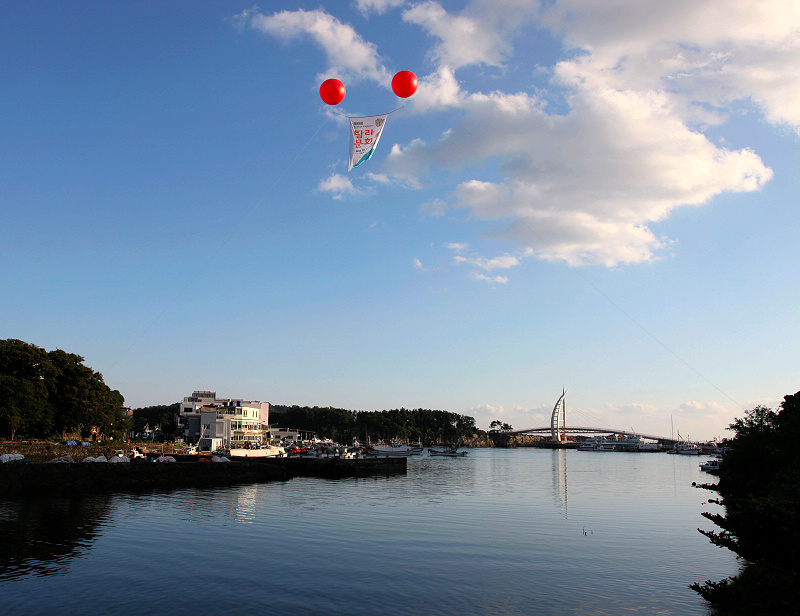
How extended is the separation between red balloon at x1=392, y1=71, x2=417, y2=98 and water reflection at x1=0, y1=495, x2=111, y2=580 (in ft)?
62.6

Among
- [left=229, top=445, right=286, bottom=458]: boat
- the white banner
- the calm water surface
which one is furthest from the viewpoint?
[left=229, top=445, right=286, bottom=458]: boat

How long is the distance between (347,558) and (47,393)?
2043 inches

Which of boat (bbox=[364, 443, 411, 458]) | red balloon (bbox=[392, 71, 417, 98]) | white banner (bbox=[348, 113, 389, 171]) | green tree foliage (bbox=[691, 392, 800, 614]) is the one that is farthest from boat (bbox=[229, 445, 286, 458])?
green tree foliage (bbox=[691, 392, 800, 614])

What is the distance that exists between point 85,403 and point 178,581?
5309cm

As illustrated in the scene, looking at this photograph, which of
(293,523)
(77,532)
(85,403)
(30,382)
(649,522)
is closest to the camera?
(77,532)

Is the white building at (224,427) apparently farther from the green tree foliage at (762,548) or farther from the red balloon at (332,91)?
the green tree foliage at (762,548)

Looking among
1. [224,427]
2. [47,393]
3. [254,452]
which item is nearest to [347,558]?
[47,393]

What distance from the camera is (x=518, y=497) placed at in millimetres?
44219

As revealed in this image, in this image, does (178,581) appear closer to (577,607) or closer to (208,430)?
(577,607)

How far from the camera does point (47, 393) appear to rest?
58750mm

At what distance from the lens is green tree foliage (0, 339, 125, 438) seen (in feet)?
179

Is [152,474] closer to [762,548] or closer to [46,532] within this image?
[46,532]

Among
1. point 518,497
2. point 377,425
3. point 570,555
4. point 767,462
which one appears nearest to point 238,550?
point 570,555

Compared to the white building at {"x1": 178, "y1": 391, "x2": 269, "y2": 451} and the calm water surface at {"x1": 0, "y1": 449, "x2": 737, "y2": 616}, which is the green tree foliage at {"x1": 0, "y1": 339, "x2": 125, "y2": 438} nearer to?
the white building at {"x1": 178, "y1": 391, "x2": 269, "y2": 451}
